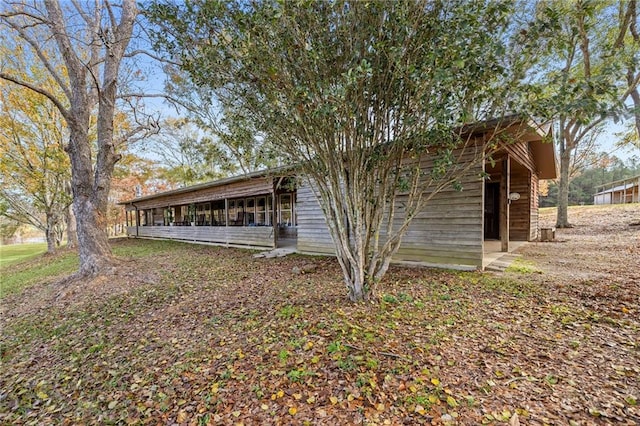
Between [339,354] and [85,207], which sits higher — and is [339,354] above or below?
below

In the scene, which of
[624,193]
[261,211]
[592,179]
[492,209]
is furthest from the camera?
[592,179]

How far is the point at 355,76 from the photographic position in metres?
2.61

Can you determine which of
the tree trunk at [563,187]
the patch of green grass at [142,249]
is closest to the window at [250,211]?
the patch of green grass at [142,249]

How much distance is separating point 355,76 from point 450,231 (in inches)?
184

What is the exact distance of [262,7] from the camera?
2.93 meters

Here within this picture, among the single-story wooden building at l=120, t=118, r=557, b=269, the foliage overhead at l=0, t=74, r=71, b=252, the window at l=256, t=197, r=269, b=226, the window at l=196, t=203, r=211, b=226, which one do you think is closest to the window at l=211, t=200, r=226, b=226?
the single-story wooden building at l=120, t=118, r=557, b=269

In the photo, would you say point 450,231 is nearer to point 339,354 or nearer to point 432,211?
point 432,211

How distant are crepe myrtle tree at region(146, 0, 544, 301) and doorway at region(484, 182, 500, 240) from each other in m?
7.48

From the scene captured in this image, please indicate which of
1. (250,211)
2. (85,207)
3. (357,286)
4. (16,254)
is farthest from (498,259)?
(16,254)

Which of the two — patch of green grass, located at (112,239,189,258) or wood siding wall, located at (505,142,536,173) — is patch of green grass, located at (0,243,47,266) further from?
wood siding wall, located at (505,142,536,173)

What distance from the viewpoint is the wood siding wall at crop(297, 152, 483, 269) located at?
229 inches

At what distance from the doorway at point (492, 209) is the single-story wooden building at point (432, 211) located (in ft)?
0.11

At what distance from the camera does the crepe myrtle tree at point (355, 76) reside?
3.00 metres

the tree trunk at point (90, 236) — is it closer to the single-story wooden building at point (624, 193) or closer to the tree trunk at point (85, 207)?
the tree trunk at point (85, 207)
